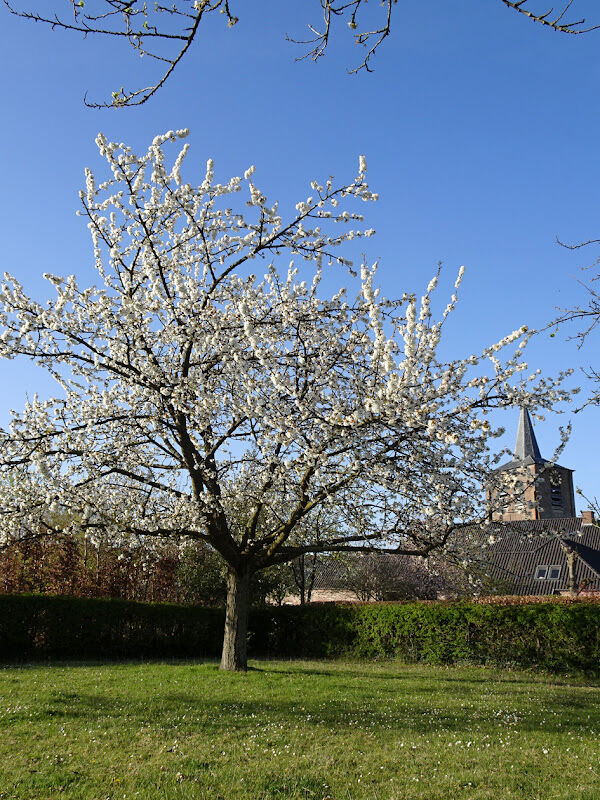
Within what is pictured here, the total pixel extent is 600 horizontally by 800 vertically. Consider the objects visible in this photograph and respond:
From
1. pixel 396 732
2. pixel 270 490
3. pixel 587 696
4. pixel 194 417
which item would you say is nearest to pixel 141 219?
pixel 194 417

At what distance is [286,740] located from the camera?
18.9 ft

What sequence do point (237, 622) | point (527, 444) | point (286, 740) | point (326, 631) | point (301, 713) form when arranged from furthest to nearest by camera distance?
point (527, 444) < point (326, 631) < point (237, 622) < point (301, 713) < point (286, 740)

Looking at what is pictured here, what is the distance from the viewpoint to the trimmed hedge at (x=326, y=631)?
42.8 feet

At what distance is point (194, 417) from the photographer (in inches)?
329

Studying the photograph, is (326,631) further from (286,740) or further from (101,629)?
(286,740)

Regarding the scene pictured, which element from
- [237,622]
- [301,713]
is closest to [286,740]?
[301,713]

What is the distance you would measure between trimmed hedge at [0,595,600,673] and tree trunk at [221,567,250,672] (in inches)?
189

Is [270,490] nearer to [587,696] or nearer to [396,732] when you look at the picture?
[396,732]

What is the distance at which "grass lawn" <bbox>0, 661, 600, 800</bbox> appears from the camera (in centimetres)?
454

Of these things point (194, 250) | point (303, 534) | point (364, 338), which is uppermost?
point (194, 250)

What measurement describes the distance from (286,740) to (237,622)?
16.7ft

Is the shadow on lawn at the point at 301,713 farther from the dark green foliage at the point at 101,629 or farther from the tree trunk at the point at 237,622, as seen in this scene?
the dark green foliage at the point at 101,629

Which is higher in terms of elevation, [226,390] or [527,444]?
[527,444]

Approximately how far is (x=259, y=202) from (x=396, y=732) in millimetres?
6428
